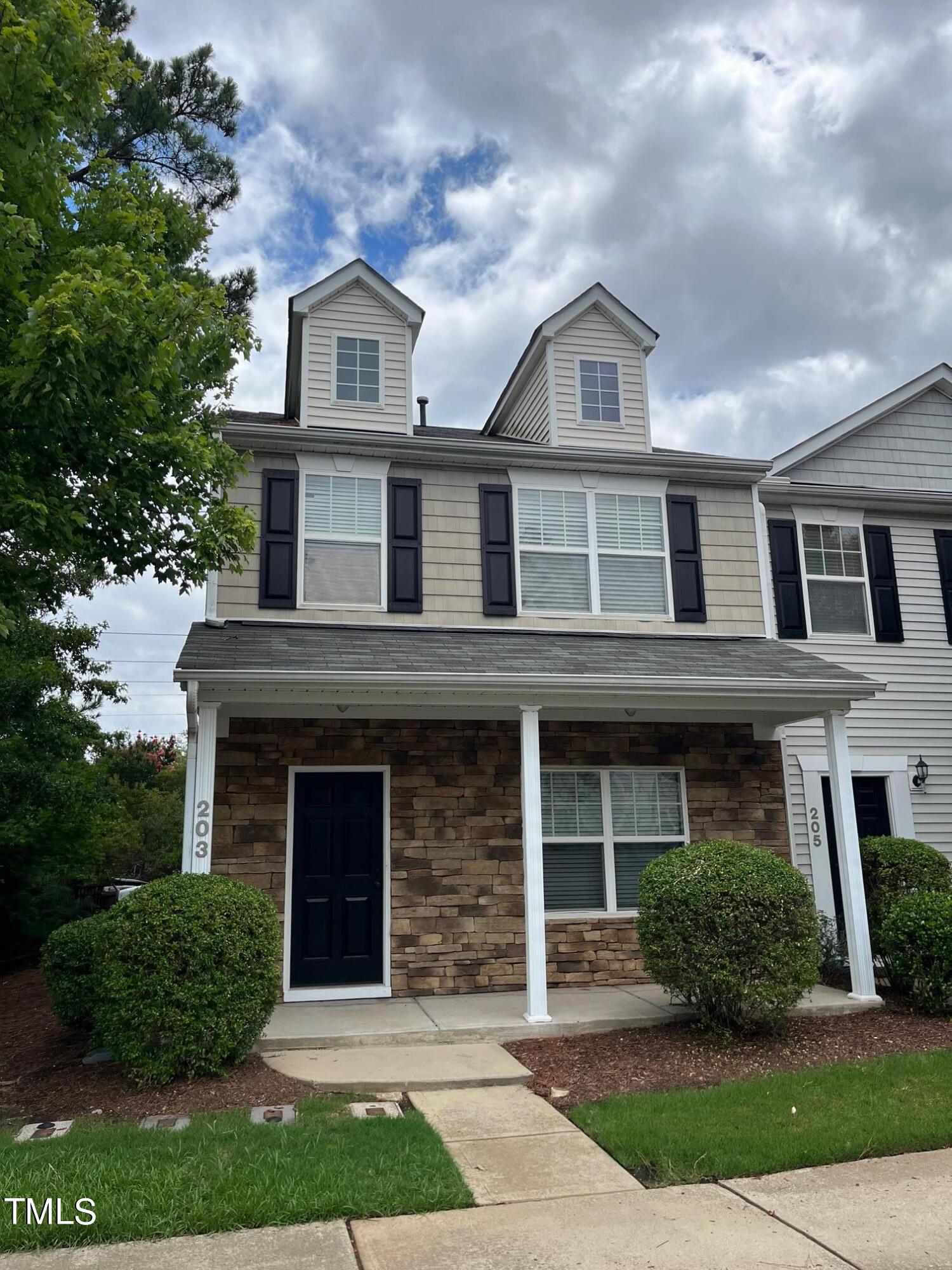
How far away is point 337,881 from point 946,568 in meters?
8.64

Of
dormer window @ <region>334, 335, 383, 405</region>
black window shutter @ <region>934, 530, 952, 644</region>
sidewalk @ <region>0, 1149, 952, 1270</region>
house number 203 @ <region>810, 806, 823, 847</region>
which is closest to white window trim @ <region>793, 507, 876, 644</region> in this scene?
black window shutter @ <region>934, 530, 952, 644</region>

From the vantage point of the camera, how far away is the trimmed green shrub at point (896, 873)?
355 inches

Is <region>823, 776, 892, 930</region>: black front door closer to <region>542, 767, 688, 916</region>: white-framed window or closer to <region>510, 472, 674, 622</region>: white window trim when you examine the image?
<region>542, 767, 688, 916</region>: white-framed window

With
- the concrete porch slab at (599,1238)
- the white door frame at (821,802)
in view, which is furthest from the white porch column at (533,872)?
the white door frame at (821,802)

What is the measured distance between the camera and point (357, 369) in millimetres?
10500

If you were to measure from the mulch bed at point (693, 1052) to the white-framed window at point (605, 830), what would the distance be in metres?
2.05

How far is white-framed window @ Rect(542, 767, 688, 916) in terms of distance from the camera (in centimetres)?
944

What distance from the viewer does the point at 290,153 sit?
1142 cm

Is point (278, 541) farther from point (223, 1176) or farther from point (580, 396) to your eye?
point (223, 1176)

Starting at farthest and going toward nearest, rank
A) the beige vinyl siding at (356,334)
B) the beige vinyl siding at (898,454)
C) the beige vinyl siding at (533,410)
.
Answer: the beige vinyl siding at (898,454), the beige vinyl siding at (533,410), the beige vinyl siding at (356,334)

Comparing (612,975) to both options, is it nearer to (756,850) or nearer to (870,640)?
(756,850)

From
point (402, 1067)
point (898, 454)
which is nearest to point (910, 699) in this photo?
point (898, 454)

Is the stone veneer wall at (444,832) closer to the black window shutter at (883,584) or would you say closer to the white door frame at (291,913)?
the white door frame at (291,913)

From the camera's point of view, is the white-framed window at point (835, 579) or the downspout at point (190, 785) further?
the white-framed window at point (835, 579)
